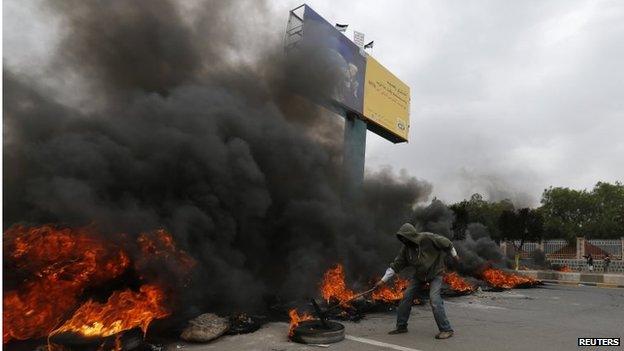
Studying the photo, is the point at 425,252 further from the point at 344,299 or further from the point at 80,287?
the point at 80,287

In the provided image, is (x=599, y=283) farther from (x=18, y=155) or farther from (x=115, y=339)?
(x=18, y=155)

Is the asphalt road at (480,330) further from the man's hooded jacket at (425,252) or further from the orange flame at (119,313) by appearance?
the man's hooded jacket at (425,252)

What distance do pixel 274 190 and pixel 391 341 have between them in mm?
4801

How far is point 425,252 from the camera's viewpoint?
5.73 meters

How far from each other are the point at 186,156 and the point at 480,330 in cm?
540

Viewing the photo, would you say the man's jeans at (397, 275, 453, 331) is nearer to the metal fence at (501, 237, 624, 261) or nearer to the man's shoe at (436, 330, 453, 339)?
the man's shoe at (436, 330, 453, 339)

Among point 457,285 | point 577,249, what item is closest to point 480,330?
point 457,285

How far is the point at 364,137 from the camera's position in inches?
820

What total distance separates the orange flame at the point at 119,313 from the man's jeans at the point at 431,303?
3.17 metres

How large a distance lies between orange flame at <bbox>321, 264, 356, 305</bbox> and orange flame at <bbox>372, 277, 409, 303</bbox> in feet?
1.61

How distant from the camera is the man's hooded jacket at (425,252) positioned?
5.65 m

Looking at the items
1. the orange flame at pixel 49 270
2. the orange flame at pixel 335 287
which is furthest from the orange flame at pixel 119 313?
the orange flame at pixel 335 287

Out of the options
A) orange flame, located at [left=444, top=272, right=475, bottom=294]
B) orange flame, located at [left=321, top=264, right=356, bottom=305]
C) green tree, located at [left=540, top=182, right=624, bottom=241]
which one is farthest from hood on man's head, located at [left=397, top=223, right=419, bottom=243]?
green tree, located at [left=540, top=182, right=624, bottom=241]

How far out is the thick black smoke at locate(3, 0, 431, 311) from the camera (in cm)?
632
